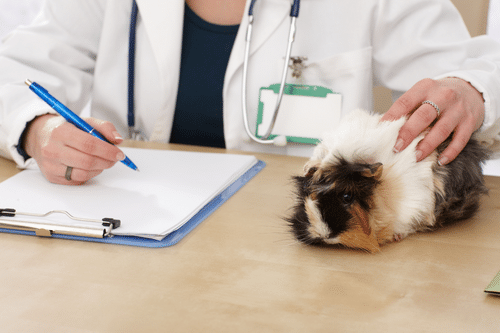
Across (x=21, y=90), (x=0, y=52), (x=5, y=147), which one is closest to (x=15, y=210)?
(x=5, y=147)

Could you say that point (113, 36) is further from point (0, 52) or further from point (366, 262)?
point (366, 262)

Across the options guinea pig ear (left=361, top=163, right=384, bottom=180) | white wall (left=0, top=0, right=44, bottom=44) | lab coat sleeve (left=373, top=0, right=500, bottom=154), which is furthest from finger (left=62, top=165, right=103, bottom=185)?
white wall (left=0, top=0, right=44, bottom=44)

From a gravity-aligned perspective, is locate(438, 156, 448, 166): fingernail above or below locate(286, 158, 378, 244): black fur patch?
above

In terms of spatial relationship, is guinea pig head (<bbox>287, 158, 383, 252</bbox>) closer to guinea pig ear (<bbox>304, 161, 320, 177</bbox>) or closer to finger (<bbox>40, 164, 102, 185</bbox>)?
guinea pig ear (<bbox>304, 161, 320, 177</bbox>)

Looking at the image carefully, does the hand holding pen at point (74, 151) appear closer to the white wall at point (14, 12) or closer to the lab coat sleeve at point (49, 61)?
the lab coat sleeve at point (49, 61)

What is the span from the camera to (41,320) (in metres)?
0.41

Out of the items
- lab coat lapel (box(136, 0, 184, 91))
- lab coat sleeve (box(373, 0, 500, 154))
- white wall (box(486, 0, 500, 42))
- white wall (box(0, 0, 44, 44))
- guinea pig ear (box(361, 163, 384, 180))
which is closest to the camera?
guinea pig ear (box(361, 163, 384, 180))

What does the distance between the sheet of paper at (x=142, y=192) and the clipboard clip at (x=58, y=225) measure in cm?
1

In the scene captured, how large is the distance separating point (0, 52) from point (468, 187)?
1.15m

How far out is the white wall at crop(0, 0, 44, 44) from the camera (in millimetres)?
2096

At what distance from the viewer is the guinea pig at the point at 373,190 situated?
0.54 m

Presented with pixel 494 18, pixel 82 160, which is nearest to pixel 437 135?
pixel 82 160

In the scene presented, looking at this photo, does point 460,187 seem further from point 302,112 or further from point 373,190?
point 302,112

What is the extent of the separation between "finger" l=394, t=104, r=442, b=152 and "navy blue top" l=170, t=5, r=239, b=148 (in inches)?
28.1
